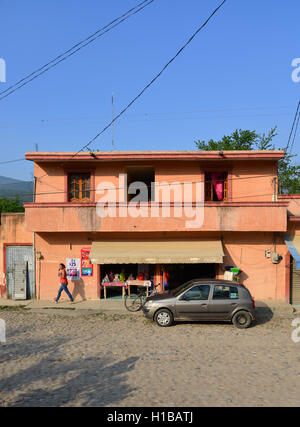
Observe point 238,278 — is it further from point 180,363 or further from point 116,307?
point 180,363

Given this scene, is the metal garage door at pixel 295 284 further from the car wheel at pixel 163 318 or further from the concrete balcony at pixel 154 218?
the car wheel at pixel 163 318

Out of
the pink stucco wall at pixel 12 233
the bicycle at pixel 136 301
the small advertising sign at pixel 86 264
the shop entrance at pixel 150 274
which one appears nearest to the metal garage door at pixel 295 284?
the shop entrance at pixel 150 274

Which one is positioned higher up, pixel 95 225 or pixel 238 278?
pixel 95 225

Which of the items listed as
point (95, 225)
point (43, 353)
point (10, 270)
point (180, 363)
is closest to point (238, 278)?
point (95, 225)

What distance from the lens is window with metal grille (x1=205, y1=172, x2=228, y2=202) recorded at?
16.7 meters

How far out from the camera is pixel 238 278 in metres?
16.1

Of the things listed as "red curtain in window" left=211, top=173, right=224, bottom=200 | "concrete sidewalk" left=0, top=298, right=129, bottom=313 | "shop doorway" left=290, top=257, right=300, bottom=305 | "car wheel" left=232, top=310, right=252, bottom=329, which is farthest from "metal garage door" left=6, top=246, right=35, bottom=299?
"shop doorway" left=290, top=257, right=300, bottom=305

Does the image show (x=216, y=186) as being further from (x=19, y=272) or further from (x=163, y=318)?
(x=19, y=272)

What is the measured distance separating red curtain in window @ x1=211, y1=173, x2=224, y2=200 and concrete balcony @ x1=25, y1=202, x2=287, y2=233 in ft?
4.05

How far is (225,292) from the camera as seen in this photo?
40.5ft

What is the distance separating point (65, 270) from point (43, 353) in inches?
251

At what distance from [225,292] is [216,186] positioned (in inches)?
234

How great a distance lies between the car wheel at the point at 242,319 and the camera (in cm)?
1232

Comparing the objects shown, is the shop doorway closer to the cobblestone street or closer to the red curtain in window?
the cobblestone street
